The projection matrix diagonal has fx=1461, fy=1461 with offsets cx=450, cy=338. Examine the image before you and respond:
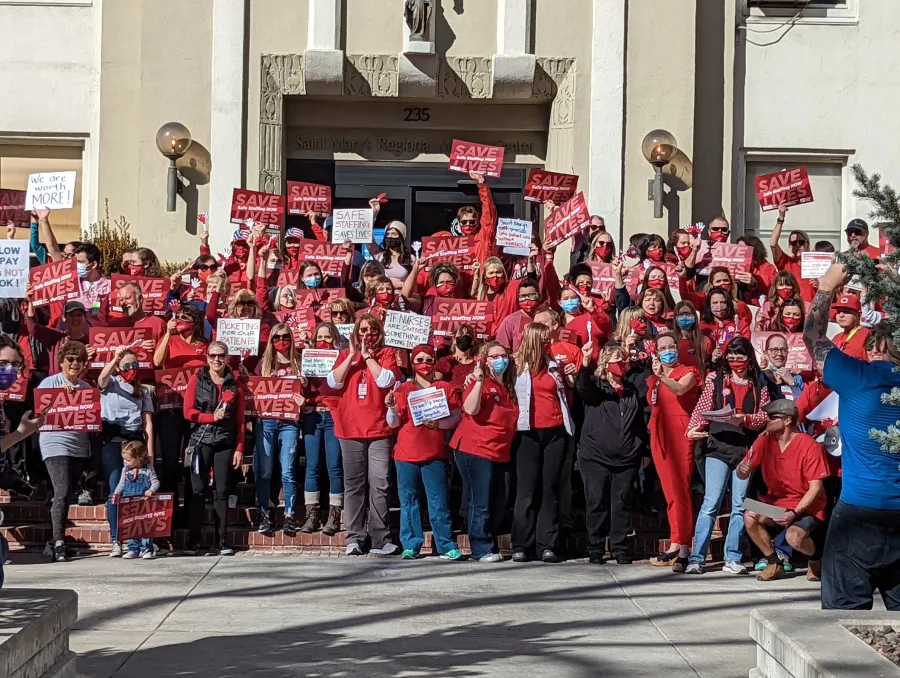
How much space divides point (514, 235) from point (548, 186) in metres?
1.44

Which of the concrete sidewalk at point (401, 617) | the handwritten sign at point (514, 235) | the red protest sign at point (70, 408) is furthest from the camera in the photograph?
the handwritten sign at point (514, 235)

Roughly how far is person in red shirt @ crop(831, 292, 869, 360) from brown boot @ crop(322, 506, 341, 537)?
14.2 feet

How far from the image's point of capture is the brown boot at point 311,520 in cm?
1225

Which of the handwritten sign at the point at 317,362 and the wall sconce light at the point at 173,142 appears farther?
the wall sconce light at the point at 173,142

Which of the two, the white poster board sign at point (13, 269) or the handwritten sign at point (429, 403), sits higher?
the white poster board sign at point (13, 269)

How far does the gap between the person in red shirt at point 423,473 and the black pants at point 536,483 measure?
1.87ft

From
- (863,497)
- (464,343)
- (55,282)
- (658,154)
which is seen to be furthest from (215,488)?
(658,154)

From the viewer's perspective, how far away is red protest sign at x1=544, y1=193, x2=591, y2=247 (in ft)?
46.8

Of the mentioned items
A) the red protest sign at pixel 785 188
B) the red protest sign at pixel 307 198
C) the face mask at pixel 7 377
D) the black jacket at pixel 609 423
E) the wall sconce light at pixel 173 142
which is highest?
the wall sconce light at pixel 173 142

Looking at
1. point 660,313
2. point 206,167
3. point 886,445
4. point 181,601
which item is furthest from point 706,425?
point 206,167

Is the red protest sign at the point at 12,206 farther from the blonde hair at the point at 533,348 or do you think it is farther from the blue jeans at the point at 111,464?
the blonde hair at the point at 533,348

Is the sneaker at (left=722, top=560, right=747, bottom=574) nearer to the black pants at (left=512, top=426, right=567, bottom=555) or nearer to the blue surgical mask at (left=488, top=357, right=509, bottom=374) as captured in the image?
the black pants at (left=512, top=426, right=567, bottom=555)

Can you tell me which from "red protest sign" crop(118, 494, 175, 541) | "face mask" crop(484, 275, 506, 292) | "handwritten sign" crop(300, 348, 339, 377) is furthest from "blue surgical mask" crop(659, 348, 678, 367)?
"red protest sign" crop(118, 494, 175, 541)

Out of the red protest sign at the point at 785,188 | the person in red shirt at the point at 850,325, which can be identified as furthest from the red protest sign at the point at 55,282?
the red protest sign at the point at 785,188
